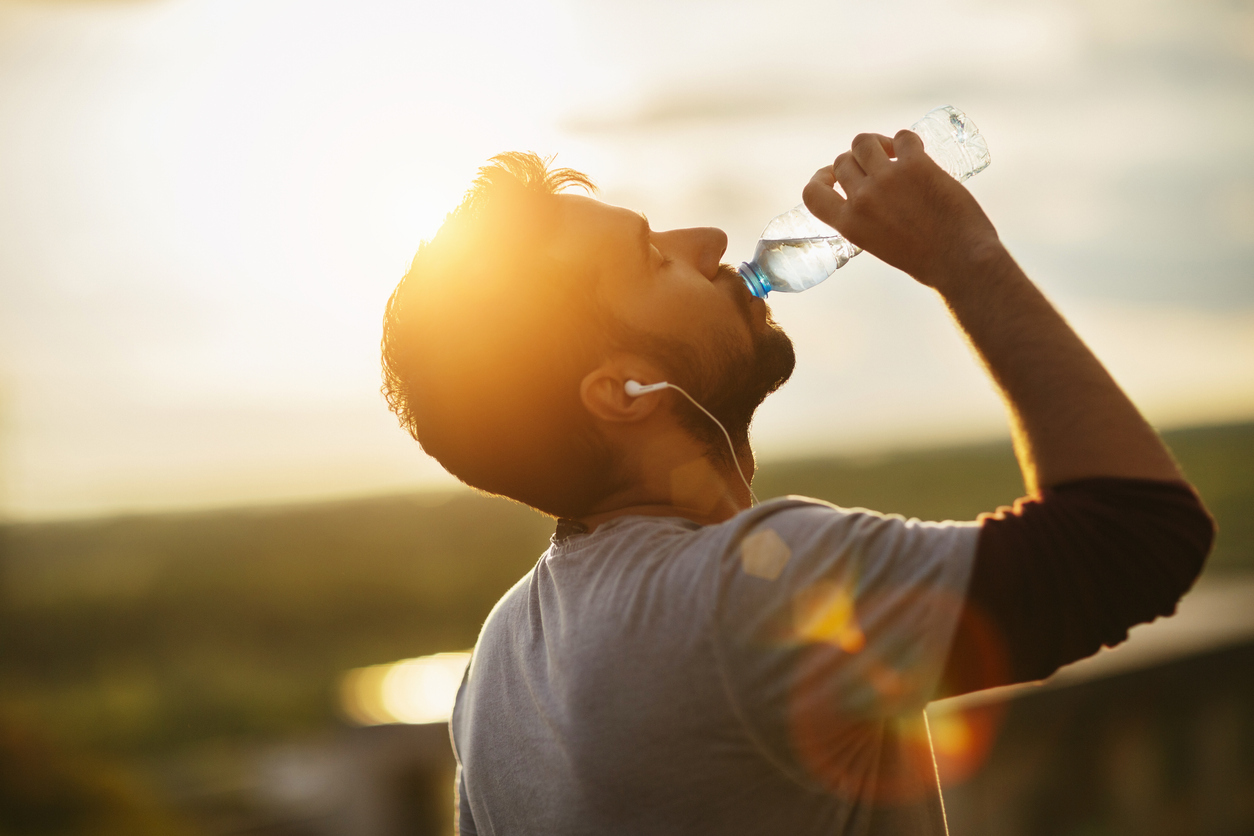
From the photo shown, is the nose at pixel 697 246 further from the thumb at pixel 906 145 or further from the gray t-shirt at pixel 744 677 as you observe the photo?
the gray t-shirt at pixel 744 677

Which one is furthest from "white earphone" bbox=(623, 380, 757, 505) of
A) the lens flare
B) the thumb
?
the lens flare

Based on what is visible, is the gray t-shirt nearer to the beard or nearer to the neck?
the neck

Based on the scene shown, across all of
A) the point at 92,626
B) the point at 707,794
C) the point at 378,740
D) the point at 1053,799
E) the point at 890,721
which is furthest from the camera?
the point at 92,626

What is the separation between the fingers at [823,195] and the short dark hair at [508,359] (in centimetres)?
36

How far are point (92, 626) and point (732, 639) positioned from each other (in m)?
26.7

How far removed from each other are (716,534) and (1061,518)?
15.2 inches

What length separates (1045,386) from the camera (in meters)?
1.11

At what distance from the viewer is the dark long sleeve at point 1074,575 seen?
3.28 feet

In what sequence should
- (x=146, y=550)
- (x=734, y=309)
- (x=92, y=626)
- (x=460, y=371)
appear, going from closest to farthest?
1. (x=460, y=371)
2. (x=734, y=309)
3. (x=92, y=626)
4. (x=146, y=550)

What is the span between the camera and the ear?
56.8 inches

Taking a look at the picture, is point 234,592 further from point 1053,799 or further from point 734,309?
point 734,309

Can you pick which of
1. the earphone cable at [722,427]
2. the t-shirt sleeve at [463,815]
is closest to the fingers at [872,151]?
the earphone cable at [722,427]

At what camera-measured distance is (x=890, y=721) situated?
49.8 inches

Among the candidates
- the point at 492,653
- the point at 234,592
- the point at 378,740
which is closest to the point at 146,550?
the point at 234,592
